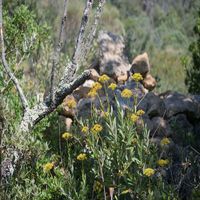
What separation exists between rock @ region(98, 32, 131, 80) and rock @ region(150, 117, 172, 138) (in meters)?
2.24

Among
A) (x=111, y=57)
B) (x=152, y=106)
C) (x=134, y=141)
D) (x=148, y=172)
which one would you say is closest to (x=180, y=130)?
(x=152, y=106)

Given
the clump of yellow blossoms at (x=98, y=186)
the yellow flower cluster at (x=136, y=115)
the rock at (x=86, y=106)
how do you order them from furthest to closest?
A: the rock at (x=86, y=106) → the clump of yellow blossoms at (x=98, y=186) → the yellow flower cluster at (x=136, y=115)

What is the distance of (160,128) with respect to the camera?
243 inches

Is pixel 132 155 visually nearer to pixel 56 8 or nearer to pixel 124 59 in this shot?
pixel 124 59

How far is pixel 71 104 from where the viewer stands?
4.71m

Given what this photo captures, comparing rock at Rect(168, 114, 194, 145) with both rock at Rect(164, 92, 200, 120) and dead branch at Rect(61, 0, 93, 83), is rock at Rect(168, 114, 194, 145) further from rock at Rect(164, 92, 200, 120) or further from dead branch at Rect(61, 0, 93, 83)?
dead branch at Rect(61, 0, 93, 83)

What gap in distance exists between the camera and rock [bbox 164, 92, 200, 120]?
270 inches

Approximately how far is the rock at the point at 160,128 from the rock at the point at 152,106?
19 cm

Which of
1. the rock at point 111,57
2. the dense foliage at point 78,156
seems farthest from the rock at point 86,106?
the rock at point 111,57

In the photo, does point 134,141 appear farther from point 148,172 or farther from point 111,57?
point 111,57

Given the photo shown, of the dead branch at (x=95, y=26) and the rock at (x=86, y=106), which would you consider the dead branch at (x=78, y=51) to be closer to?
the dead branch at (x=95, y=26)

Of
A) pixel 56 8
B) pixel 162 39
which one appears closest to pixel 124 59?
pixel 56 8

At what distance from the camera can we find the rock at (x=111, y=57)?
27.8 feet

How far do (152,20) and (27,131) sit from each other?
2349 cm
